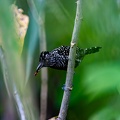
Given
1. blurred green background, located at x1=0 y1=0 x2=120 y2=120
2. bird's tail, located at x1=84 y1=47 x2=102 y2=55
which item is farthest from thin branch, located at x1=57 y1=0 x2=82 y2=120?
bird's tail, located at x1=84 y1=47 x2=102 y2=55

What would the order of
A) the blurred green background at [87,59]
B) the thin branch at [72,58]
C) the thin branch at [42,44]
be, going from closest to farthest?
the thin branch at [72,58], the blurred green background at [87,59], the thin branch at [42,44]

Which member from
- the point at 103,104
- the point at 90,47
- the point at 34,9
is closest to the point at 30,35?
the point at 34,9

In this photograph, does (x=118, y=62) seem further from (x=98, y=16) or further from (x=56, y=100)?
(x=56, y=100)

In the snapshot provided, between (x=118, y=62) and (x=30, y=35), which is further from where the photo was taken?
(x=30, y=35)

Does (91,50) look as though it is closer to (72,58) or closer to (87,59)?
(87,59)

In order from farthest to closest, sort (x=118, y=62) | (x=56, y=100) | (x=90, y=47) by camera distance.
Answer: (x=56, y=100) → (x=90, y=47) → (x=118, y=62)

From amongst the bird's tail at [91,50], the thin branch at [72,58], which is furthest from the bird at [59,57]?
the thin branch at [72,58]

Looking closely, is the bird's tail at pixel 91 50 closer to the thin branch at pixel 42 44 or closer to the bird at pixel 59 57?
the bird at pixel 59 57

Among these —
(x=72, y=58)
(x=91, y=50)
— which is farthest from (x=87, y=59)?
(x=72, y=58)

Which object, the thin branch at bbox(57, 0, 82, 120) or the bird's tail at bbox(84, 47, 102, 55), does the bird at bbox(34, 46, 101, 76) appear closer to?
the bird's tail at bbox(84, 47, 102, 55)
